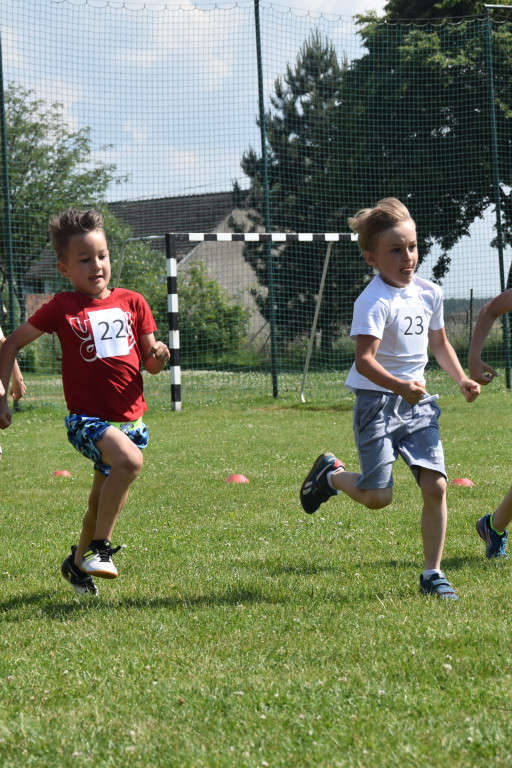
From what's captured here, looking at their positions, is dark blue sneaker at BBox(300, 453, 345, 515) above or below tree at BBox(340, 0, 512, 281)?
below

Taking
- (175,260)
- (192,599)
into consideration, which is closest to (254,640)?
(192,599)

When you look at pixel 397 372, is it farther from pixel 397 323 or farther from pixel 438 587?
pixel 438 587

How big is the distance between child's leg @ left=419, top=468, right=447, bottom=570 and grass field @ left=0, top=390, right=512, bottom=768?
0.20 metres

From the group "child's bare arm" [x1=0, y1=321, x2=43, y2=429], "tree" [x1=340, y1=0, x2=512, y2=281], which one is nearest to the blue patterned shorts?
"child's bare arm" [x1=0, y1=321, x2=43, y2=429]

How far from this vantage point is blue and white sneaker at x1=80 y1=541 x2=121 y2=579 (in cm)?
399

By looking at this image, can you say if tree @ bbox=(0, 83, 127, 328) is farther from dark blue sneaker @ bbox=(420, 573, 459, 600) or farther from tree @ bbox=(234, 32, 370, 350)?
dark blue sneaker @ bbox=(420, 573, 459, 600)

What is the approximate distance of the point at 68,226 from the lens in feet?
14.5

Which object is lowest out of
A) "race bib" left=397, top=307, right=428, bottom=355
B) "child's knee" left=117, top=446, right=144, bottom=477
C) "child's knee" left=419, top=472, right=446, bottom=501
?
"child's knee" left=419, top=472, right=446, bottom=501

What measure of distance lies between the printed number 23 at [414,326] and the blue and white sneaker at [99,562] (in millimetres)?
1686

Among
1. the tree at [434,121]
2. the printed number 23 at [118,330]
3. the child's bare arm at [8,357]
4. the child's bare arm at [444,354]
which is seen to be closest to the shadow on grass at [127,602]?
the child's bare arm at [8,357]

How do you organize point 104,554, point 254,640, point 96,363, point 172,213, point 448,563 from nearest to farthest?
point 254,640
point 104,554
point 96,363
point 448,563
point 172,213

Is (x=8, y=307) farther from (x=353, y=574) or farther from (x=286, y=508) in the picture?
(x=353, y=574)

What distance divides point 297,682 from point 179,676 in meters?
0.42

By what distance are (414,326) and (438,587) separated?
119 centimetres
